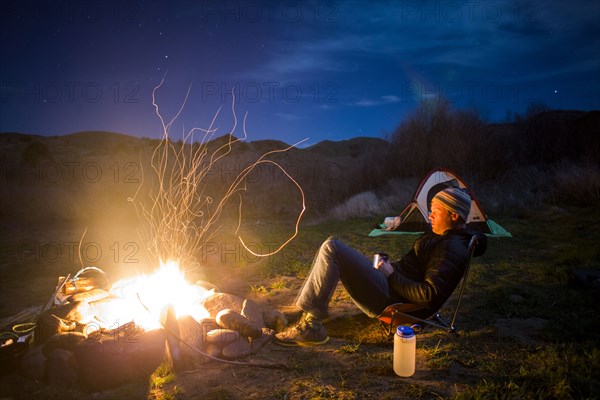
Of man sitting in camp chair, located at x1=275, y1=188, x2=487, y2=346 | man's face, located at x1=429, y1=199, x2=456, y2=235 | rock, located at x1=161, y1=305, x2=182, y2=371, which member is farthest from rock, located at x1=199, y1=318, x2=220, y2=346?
man's face, located at x1=429, y1=199, x2=456, y2=235

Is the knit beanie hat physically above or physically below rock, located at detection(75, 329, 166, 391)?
above

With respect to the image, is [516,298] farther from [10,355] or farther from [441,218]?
[10,355]

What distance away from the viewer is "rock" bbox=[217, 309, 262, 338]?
12.9ft

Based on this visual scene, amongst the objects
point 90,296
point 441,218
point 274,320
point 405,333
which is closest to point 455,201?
point 441,218

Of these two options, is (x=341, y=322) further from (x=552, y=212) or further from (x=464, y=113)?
(x=464, y=113)

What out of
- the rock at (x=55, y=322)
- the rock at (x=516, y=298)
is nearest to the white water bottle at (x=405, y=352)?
the rock at (x=516, y=298)

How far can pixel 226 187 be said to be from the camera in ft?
67.4

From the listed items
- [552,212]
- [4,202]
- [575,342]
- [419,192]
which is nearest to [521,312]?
[575,342]

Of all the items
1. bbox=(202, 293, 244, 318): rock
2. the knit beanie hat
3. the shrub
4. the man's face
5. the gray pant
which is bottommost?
bbox=(202, 293, 244, 318): rock

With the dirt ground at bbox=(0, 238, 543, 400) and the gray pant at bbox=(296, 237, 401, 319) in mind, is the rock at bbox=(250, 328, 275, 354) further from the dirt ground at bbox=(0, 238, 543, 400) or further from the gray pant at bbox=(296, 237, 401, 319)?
the gray pant at bbox=(296, 237, 401, 319)

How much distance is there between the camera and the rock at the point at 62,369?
3.16 m

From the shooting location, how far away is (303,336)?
3.84 m

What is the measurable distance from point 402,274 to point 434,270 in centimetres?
53

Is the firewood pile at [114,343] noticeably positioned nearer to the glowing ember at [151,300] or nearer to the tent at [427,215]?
the glowing ember at [151,300]
